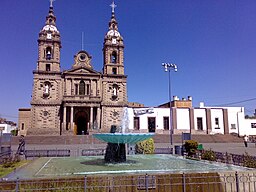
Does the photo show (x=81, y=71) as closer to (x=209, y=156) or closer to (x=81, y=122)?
(x=81, y=122)

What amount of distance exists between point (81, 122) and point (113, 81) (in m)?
9.26

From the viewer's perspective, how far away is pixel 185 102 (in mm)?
48750

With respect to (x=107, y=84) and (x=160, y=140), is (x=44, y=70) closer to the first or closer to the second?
(x=107, y=84)

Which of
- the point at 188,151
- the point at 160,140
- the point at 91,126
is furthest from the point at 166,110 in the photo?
the point at 188,151

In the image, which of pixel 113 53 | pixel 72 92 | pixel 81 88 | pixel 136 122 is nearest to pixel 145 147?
pixel 136 122

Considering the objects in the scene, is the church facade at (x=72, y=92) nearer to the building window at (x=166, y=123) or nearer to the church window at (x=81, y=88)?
the church window at (x=81, y=88)

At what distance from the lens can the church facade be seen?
1640 inches

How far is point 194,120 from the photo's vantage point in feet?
144

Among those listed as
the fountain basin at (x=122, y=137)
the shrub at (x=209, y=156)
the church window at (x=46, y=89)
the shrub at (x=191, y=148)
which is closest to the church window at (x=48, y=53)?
the church window at (x=46, y=89)

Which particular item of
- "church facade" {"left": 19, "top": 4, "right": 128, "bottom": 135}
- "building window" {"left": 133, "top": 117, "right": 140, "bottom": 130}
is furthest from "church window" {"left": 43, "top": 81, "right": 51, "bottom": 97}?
"building window" {"left": 133, "top": 117, "right": 140, "bottom": 130}

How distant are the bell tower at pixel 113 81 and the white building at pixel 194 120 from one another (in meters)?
3.03

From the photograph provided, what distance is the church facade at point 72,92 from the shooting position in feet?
137

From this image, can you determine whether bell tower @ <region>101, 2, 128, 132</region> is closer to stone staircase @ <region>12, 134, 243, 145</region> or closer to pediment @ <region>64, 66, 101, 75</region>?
pediment @ <region>64, 66, 101, 75</region>

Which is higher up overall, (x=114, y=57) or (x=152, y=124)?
(x=114, y=57)
